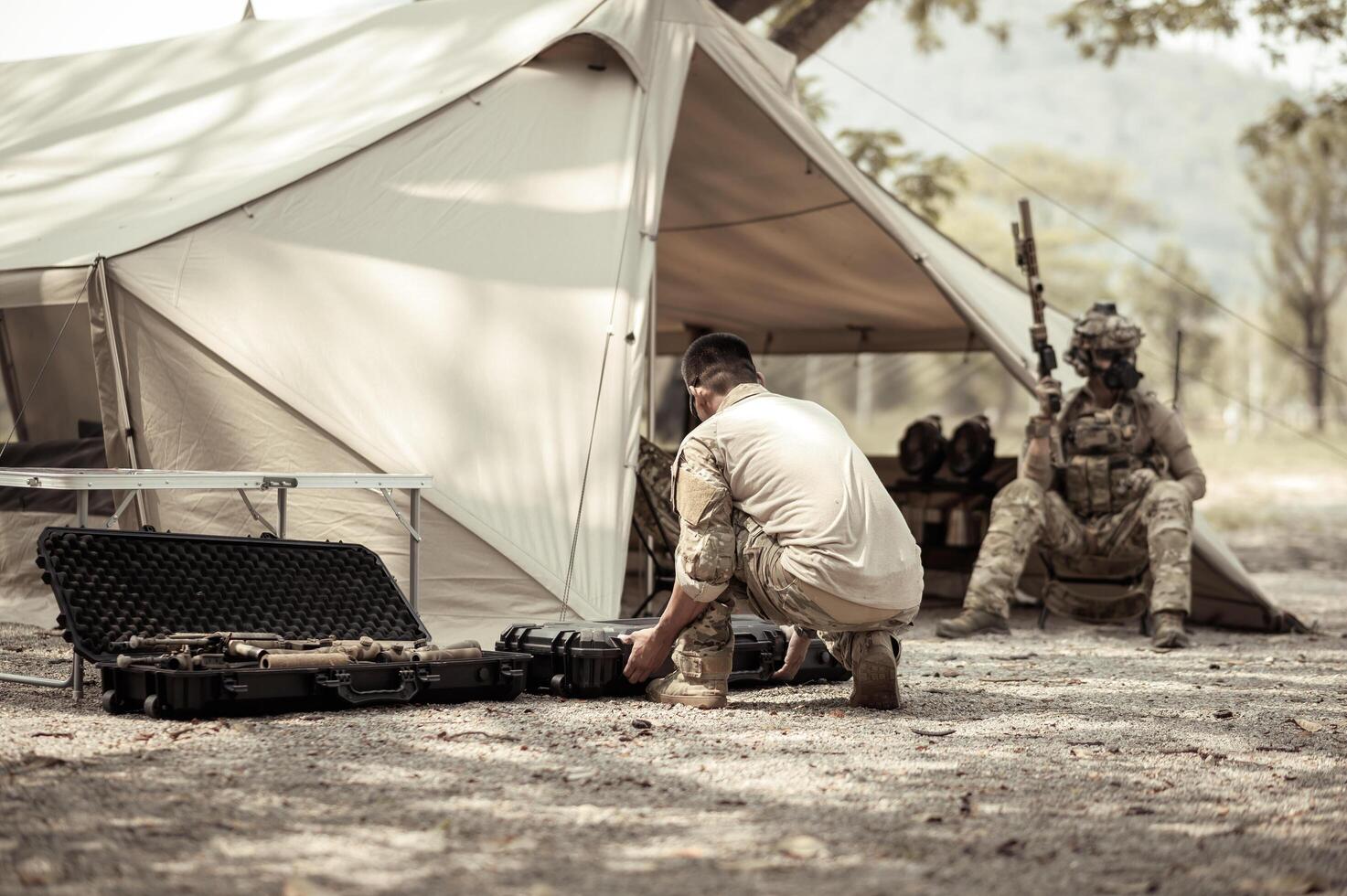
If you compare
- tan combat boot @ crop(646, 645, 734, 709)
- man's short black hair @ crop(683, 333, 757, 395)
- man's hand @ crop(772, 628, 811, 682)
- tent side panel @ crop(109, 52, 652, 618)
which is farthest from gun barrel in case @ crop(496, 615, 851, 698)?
man's short black hair @ crop(683, 333, 757, 395)

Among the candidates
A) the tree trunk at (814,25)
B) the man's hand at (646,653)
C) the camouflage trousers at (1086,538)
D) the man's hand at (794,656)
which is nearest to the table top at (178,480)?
the man's hand at (646,653)

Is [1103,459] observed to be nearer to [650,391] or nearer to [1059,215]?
[650,391]

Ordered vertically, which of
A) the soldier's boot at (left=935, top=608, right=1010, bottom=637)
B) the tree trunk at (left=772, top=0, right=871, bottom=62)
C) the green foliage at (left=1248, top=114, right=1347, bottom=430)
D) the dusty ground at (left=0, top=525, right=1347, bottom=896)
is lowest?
the dusty ground at (left=0, top=525, right=1347, bottom=896)

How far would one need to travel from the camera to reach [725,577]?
406 centimetres

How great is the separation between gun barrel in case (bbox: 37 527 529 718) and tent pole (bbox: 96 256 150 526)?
1.07m

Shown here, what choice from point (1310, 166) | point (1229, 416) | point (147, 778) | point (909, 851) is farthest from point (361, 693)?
point (1229, 416)

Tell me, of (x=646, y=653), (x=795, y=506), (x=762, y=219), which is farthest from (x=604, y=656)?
(x=762, y=219)

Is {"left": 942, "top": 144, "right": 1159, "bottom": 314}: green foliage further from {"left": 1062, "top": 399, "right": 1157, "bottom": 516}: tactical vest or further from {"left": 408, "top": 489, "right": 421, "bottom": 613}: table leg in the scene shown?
{"left": 408, "top": 489, "right": 421, "bottom": 613}: table leg

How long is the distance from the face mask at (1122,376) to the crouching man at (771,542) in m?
2.93

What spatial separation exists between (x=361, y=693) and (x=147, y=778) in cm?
95

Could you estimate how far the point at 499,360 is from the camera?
5500 millimetres

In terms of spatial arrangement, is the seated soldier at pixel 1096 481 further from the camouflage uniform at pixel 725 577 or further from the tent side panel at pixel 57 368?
the tent side panel at pixel 57 368

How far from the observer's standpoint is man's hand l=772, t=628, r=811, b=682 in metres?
4.57

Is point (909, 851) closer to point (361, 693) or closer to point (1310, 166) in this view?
point (361, 693)
